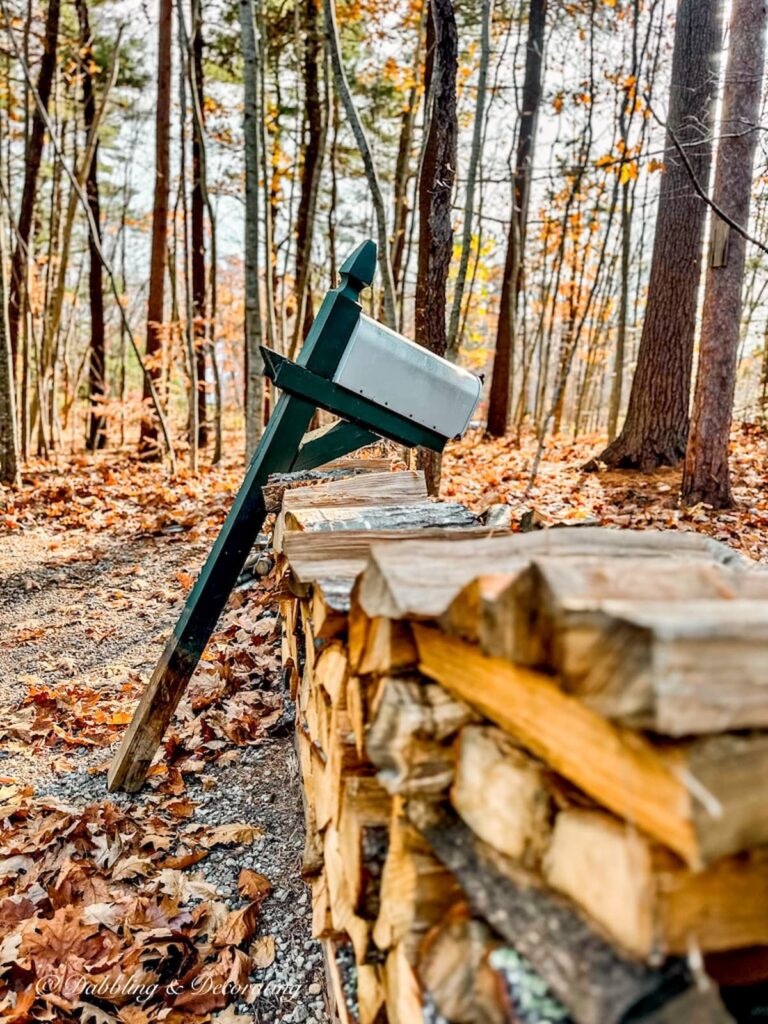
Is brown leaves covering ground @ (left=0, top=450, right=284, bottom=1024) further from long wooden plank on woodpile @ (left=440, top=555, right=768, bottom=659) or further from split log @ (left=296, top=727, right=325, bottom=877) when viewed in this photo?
long wooden plank on woodpile @ (left=440, top=555, right=768, bottom=659)

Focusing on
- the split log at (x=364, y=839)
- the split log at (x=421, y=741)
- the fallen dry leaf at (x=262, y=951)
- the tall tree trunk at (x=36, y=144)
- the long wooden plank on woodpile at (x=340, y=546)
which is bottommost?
the fallen dry leaf at (x=262, y=951)

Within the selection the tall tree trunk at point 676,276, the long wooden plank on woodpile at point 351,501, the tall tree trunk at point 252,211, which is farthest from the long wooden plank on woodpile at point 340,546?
the tall tree trunk at point 676,276

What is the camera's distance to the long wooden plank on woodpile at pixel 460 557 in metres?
1.06

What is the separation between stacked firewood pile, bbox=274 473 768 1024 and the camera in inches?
28.0

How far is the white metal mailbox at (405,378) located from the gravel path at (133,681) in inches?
64.1

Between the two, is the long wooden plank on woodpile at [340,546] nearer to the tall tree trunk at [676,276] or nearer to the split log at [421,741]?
the split log at [421,741]

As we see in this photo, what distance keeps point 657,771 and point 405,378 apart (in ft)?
6.84

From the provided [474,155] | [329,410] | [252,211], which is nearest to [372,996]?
[329,410]

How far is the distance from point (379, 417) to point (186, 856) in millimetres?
1826

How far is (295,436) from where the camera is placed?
8.96ft

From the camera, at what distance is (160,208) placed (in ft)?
35.8

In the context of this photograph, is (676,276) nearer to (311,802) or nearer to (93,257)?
(311,802)

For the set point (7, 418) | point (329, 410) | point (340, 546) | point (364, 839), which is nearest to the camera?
point (364, 839)

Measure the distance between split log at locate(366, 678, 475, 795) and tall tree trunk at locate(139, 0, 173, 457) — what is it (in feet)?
31.9
